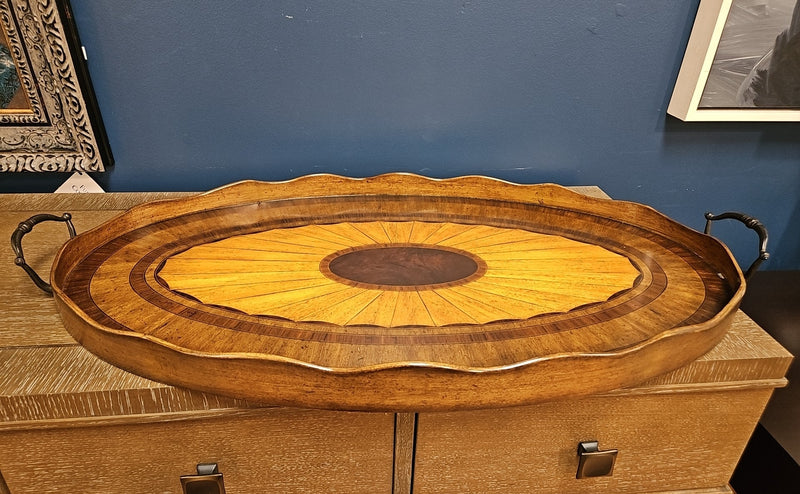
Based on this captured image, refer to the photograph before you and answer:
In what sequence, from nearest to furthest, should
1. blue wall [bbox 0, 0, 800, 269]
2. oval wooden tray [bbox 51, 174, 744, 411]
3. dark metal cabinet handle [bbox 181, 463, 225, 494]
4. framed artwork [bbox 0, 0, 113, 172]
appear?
oval wooden tray [bbox 51, 174, 744, 411], dark metal cabinet handle [bbox 181, 463, 225, 494], framed artwork [bbox 0, 0, 113, 172], blue wall [bbox 0, 0, 800, 269]

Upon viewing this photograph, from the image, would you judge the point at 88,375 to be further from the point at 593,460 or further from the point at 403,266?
the point at 593,460

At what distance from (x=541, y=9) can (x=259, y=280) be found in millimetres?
895

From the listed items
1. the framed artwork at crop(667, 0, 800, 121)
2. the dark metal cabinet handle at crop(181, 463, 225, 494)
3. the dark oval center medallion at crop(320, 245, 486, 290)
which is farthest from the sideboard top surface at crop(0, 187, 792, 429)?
the framed artwork at crop(667, 0, 800, 121)

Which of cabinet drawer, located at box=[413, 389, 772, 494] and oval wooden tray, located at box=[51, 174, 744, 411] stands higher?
oval wooden tray, located at box=[51, 174, 744, 411]

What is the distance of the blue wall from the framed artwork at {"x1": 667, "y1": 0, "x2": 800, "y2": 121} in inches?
2.3

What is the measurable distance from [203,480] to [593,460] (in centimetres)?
57

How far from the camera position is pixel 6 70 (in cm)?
104

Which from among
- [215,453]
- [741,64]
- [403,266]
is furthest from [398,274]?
[741,64]

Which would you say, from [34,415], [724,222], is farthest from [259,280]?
[724,222]

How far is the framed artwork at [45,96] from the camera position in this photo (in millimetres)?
989

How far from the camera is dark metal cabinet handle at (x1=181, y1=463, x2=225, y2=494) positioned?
2.22 feet

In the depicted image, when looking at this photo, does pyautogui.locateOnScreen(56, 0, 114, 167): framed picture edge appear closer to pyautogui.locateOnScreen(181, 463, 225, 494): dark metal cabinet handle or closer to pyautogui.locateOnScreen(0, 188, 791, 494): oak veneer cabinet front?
pyautogui.locateOnScreen(0, 188, 791, 494): oak veneer cabinet front

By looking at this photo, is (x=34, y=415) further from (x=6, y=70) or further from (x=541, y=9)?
(x=541, y=9)

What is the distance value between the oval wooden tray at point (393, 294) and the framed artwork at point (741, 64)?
0.44 meters
